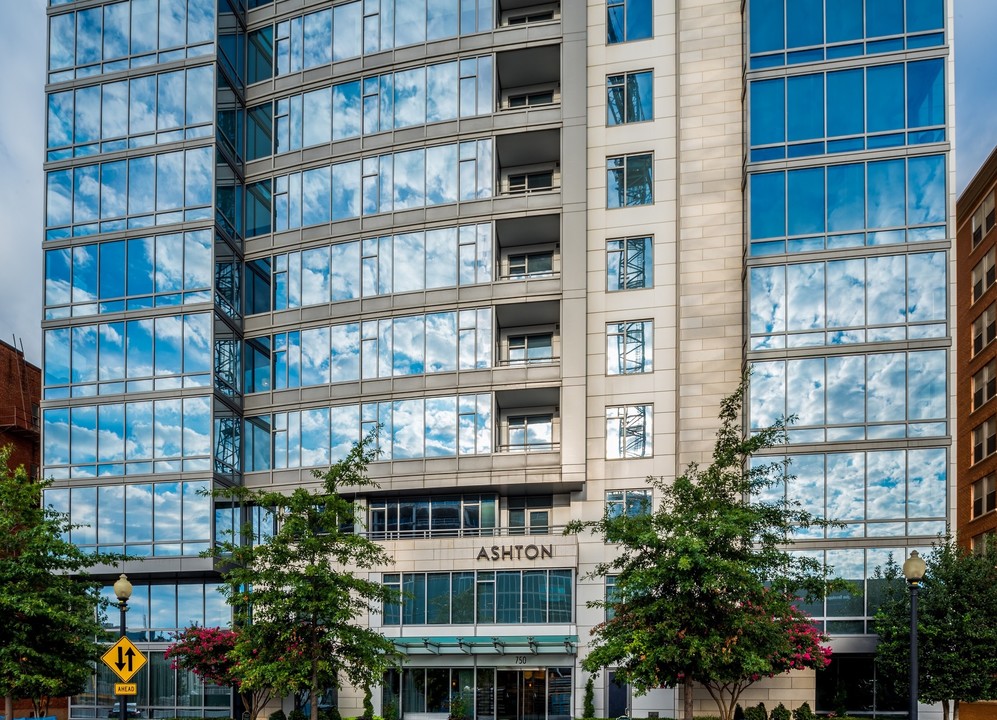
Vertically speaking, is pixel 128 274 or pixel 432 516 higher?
pixel 128 274

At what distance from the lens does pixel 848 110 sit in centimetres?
3247

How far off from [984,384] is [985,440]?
3.23m

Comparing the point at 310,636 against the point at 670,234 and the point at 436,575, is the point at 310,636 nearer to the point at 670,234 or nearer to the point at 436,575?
the point at 436,575

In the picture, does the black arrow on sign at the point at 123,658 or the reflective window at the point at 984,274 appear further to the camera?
the reflective window at the point at 984,274

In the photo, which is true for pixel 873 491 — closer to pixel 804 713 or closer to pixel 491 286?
pixel 804 713

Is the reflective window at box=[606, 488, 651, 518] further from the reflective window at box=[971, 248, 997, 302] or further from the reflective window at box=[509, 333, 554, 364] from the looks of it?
the reflective window at box=[971, 248, 997, 302]

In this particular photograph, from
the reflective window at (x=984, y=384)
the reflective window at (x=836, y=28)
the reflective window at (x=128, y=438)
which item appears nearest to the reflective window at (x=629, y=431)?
the reflective window at (x=836, y=28)

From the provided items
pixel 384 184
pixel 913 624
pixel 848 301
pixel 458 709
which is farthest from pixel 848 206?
pixel 458 709

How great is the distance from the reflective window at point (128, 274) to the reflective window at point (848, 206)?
2206 cm

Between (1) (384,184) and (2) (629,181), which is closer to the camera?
(2) (629,181)

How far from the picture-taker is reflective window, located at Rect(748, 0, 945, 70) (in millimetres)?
32156

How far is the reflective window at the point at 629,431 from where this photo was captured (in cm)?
3431

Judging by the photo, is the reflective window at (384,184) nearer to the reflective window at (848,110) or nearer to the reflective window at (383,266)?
the reflective window at (383,266)

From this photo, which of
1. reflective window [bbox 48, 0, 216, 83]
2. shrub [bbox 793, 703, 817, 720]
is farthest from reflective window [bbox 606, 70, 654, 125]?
shrub [bbox 793, 703, 817, 720]
